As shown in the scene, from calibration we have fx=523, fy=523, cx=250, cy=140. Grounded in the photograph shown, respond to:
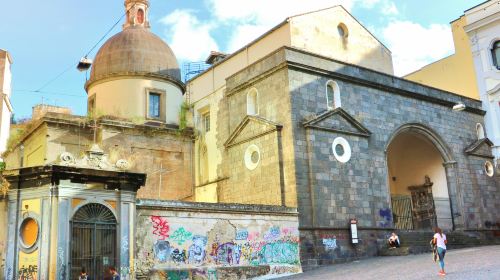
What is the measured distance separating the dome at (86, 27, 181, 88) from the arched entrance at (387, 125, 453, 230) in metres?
11.8

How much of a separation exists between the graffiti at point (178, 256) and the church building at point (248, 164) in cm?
3

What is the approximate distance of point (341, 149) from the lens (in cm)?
2038

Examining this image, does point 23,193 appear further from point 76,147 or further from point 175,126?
point 175,126

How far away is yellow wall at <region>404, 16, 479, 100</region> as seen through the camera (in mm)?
28969

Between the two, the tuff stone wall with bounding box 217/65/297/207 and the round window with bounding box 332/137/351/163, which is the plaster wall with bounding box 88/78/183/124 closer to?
the tuff stone wall with bounding box 217/65/297/207

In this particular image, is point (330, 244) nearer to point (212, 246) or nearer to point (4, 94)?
point (212, 246)

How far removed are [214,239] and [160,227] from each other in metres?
1.90

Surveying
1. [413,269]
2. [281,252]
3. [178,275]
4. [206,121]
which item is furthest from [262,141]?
[413,269]

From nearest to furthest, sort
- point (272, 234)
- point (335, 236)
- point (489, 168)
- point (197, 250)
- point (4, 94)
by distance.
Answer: point (197, 250) < point (272, 234) < point (335, 236) < point (489, 168) < point (4, 94)

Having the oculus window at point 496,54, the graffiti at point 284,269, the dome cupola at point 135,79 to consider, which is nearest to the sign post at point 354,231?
the graffiti at point 284,269

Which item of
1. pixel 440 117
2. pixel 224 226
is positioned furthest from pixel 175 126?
pixel 440 117

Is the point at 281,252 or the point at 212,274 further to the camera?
the point at 281,252

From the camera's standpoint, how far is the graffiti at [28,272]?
12.6 meters

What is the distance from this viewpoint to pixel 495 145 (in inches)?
1080
